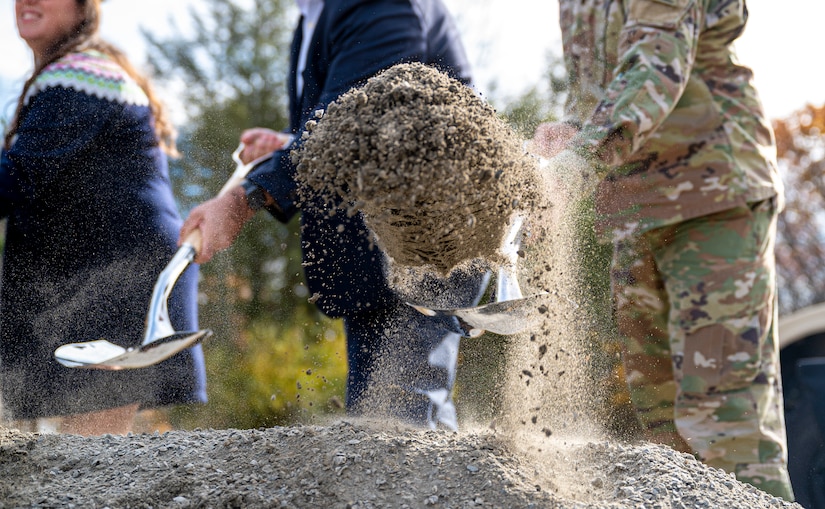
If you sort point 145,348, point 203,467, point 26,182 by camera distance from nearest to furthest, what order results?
1. point 203,467
2. point 145,348
3. point 26,182

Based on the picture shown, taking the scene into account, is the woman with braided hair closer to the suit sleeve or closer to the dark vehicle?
the suit sleeve

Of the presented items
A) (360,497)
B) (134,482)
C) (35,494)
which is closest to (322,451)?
(360,497)

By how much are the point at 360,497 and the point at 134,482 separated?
1.70 ft

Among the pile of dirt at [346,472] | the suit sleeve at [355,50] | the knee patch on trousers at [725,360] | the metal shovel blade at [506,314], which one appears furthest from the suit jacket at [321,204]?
the knee patch on trousers at [725,360]

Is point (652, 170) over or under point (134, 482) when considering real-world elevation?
over

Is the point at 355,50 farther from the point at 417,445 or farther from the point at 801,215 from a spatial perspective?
the point at 801,215

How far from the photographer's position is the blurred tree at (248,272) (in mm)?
3328

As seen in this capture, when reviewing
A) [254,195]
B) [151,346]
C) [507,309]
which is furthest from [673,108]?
[151,346]

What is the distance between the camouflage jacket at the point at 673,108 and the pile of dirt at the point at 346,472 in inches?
34.8

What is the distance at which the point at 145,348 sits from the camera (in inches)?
80.8

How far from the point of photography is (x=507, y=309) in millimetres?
1945

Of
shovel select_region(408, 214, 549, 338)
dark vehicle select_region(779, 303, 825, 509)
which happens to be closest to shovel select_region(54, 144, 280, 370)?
shovel select_region(408, 214, 549, 338)

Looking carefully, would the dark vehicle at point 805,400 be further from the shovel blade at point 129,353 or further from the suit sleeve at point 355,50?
the shovel blade at point 129,353

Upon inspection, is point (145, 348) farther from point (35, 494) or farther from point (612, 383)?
point (612, 383)
